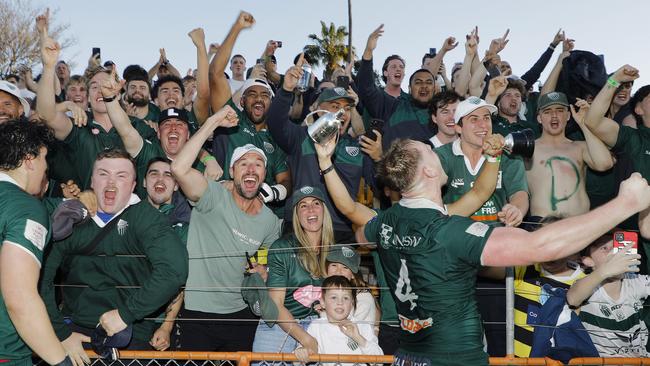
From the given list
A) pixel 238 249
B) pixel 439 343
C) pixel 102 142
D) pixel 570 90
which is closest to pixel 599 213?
pixel 439 343

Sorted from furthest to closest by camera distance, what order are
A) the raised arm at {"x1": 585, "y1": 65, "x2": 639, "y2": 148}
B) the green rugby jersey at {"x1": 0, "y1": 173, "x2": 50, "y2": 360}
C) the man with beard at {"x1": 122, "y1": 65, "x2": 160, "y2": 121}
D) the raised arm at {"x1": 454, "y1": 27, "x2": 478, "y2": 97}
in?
the raised arm at {"x1": 454, "y1": 27, "x2": 478, "y2": 97} → the man with beard at {"x1": 122, "y1": 65, "x2": 160, "y2": 121} → the raised arm at {"x1": 585, "y1": 65, "x2": 639, "y2": 148} → the green rugby jersey at {"x1": 0, "y1": 173, "x2": 50, "y2": 360}

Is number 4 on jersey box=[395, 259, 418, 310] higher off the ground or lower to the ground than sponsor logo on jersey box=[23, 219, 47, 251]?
lower

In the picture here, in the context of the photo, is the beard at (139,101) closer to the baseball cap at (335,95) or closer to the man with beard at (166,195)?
the man with beard at (166,195)

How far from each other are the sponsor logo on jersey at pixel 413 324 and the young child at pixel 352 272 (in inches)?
Answer: 67.1

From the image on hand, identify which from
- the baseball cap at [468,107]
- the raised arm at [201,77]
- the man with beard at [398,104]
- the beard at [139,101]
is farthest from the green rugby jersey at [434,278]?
the beard at [139,101]

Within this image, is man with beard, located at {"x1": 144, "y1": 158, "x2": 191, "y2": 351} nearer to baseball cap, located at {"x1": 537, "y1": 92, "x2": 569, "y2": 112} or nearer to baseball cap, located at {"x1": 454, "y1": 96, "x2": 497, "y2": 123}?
baseball cap, located at {"x1": 454, "y1": 96, "x2": 497, "y2": 123}

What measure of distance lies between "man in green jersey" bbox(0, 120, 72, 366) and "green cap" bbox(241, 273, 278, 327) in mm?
1873

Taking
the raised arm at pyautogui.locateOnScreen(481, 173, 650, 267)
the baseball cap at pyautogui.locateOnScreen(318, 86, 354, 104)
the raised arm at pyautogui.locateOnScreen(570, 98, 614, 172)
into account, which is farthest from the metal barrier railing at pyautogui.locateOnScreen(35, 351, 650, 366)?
the baseball cap at pyautogui.locateOnScreen(318, 86, 354, 104)

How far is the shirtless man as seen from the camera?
7.00 metres

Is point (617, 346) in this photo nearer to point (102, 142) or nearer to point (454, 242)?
point (454, 242)

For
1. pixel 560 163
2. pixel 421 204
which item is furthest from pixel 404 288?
pixel 560 163

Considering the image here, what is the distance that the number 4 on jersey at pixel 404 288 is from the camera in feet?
13.0

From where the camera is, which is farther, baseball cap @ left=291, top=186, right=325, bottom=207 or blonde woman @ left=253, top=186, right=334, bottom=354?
baseball cap @ left=291, top=186, right=325, bottom=207

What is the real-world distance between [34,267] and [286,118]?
12.0ft
